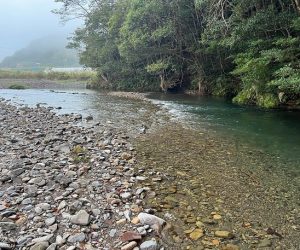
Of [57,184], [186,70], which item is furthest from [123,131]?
[186,70]

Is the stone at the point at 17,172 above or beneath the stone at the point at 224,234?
above

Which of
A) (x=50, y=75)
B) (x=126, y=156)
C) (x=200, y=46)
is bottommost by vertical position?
(x=126, y=156)

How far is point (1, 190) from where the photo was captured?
5.38 m

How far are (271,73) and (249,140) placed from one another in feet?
26.0

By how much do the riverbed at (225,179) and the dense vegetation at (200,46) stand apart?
428cm

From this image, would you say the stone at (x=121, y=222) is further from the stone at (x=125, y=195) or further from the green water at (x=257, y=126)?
the green water at (x=257, y=126)

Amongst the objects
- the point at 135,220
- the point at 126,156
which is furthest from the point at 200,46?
the point at 135,220

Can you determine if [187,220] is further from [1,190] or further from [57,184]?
[1,190]

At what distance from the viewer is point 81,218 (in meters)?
4.26

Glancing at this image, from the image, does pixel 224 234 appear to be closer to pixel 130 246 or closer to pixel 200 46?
pixel 130 246

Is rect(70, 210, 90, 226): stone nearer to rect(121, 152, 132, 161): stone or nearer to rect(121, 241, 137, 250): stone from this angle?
rect(121, 241, 137, 250): stone

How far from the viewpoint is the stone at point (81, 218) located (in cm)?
417

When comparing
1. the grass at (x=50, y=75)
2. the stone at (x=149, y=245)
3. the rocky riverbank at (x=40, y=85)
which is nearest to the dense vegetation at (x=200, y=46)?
the rocky riverbank at (x=40, y=85)

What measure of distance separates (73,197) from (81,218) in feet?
2.91
